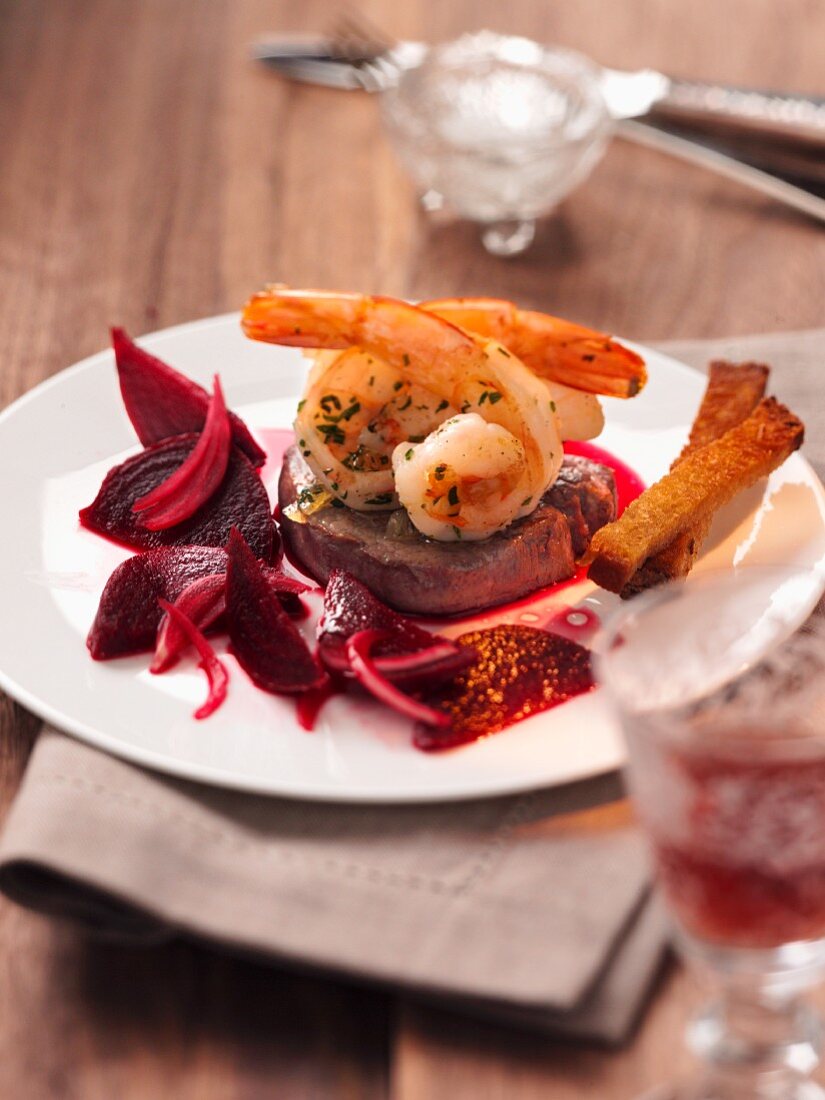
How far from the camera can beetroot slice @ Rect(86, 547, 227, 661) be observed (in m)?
1.86

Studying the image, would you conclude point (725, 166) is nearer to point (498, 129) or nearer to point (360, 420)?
point (498, 129)

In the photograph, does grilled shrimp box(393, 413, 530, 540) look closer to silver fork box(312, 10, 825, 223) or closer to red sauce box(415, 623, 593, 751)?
red sauce box(415, 623, 593, 751)

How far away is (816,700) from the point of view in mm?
1496

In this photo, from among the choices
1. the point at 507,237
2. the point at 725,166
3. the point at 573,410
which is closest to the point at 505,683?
the point at 573,410

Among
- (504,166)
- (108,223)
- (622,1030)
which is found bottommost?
(108,223)

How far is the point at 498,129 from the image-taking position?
3359 mm

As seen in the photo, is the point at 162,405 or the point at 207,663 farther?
the point at 162,405

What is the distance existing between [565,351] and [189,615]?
69 cm

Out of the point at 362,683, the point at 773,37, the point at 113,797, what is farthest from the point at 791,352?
the point at 773,37

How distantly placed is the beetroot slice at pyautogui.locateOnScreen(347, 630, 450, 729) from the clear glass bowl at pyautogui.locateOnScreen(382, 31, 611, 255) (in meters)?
1.61

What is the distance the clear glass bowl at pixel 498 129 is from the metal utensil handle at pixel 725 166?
13.3 inches

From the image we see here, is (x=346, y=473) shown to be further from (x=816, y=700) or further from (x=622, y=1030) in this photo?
(x=622, y=1030)

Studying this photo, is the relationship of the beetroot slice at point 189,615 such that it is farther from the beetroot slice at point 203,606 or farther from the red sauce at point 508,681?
the red sauce at point 508,681

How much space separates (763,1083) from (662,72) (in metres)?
3.37
